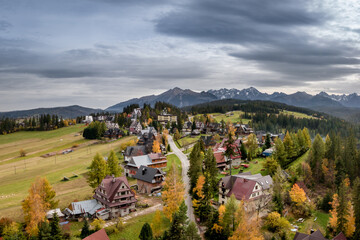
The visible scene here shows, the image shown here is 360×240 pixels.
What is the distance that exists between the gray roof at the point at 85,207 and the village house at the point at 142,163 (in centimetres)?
2505

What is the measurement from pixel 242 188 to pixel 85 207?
37.7m

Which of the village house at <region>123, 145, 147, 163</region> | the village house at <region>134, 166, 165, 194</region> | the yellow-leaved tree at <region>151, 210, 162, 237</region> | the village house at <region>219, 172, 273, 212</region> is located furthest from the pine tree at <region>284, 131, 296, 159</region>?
the yellow-leaved tree at <region>151, 210, 162, 237</region>

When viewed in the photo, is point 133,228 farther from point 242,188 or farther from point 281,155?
point 281,155

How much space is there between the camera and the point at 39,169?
9788 centimetres

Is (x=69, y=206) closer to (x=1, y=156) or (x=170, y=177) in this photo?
(x=170, y=177)

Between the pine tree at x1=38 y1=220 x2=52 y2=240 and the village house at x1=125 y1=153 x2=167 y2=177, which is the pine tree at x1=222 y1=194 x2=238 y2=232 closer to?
the pine tree at x1=38 y1=220 x2=52 y2=240

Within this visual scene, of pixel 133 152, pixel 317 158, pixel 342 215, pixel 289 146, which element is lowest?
pixel 342 215

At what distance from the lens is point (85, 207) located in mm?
55594

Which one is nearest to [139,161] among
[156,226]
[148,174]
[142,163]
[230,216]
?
[142,163]

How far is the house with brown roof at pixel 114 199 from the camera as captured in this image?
5438cm

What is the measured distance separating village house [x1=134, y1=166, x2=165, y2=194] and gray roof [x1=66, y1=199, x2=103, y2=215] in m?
15.5

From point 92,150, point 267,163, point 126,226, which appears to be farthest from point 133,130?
point 126,226

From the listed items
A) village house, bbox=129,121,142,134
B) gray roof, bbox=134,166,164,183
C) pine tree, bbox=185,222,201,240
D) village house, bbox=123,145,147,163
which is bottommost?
pine tree, bbox=185,222,201,240

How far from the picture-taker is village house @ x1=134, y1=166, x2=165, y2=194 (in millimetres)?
68250
